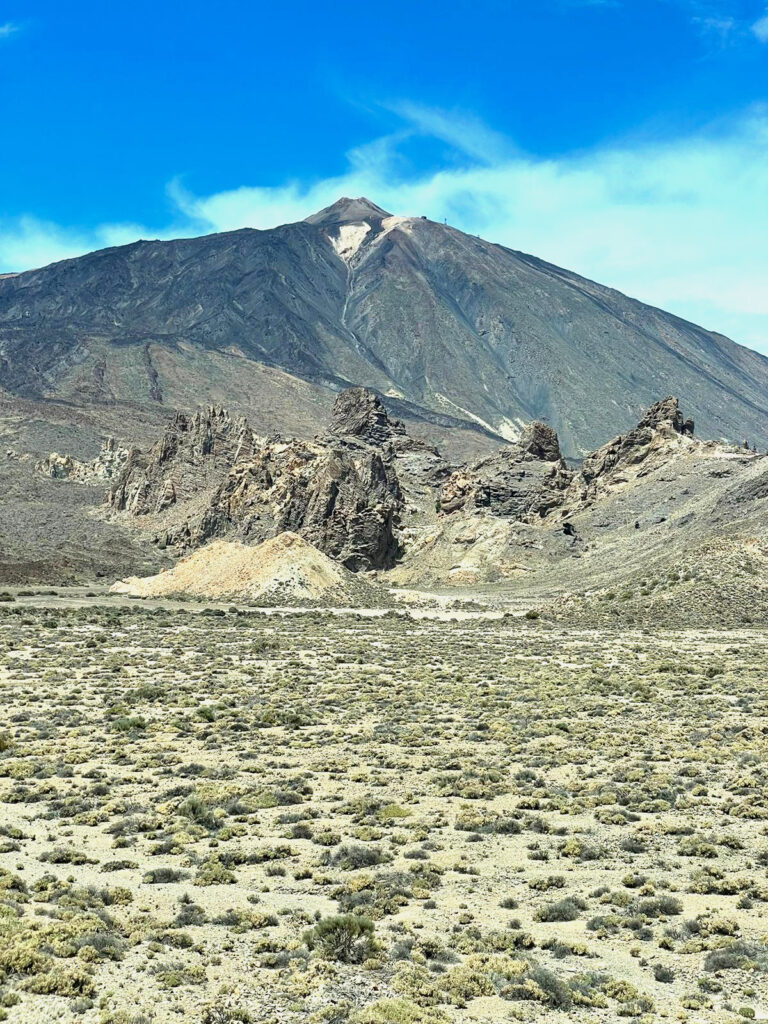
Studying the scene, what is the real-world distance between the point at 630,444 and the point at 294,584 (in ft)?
146

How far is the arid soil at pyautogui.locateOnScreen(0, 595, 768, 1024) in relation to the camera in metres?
11.0

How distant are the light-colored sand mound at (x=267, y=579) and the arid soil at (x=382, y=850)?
39.2 m

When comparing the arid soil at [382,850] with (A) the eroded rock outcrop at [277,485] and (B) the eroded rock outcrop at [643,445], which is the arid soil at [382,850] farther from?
(B) the eroded rock outcrop at [643,445]

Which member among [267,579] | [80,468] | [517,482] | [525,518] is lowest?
[267,579]

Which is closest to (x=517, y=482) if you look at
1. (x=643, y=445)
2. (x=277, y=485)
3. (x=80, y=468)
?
(x=643, y=445)

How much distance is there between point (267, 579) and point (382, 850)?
2435 inches

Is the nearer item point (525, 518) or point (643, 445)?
point (525, 518)

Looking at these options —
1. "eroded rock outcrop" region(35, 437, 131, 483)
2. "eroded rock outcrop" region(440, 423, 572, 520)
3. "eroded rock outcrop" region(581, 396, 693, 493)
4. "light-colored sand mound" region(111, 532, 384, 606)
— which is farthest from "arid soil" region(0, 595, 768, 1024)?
"eroded rock outcrop" region(35, 437, 131, 483)

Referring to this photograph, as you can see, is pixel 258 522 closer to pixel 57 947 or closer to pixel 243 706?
pixel 243 706

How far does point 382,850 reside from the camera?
1634 centimetres

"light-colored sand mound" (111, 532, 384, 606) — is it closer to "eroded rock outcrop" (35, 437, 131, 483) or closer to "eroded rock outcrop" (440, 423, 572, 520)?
"eroded rock outcrop" (440, 423, 572, 520)

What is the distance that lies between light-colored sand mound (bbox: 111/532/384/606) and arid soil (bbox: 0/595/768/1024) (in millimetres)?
39227

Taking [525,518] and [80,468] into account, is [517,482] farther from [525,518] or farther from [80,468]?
[80,468]

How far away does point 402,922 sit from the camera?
1294 cm
